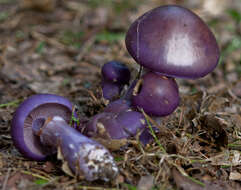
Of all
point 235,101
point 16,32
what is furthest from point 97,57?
point 235,101

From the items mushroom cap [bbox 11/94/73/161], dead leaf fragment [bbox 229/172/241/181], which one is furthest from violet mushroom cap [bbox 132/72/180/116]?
dead leaf fragment [bbox 229/172/241/181]

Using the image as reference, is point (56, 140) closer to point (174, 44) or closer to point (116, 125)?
point (116, 125)

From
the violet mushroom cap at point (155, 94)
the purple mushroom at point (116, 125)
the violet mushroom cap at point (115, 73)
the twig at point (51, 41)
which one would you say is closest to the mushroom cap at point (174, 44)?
the violet mushroom cap at point (155, 94)

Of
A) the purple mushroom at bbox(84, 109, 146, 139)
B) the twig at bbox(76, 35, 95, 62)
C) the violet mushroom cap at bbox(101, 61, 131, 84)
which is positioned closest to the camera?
the purple mushroom at bbox(84, 109, 146, 139)

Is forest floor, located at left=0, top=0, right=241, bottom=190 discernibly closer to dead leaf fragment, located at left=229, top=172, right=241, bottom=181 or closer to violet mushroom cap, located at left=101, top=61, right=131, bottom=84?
dead leaf fragment, located at left=229, top=172, right=241, bottom=181

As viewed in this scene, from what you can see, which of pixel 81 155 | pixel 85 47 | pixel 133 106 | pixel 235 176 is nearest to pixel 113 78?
pixel 133 106

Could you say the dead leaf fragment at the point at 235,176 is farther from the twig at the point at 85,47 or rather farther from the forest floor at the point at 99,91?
the twig at the point at 85,47
